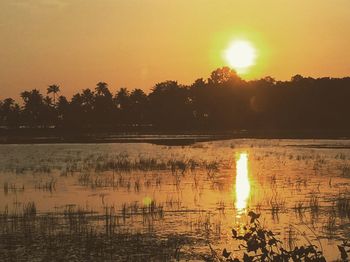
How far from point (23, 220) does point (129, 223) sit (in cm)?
332

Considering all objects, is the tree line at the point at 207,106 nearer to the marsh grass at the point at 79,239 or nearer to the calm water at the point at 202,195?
the calm water at the point at 202,195

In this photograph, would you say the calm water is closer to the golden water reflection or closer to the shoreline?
the golden water reflection

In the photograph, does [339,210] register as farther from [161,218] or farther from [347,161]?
[347,161]

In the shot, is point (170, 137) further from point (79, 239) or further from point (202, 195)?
point (79, 239)

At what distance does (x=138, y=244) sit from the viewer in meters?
14.8

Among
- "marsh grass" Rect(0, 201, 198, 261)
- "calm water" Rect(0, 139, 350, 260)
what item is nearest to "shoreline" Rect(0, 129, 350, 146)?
"calm water" Rect(0, 139, 350, 260)

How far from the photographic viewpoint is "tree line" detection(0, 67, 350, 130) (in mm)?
117250

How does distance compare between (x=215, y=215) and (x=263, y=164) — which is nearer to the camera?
(x=215, y=215)

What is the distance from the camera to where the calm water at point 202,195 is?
16.8 meters

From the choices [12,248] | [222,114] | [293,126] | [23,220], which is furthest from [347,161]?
[222,114]

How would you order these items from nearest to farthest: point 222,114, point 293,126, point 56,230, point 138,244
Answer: point 138,244, point 56,230, point 293,126, point 222,114

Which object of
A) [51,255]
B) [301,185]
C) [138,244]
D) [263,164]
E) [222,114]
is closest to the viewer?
[51,255]

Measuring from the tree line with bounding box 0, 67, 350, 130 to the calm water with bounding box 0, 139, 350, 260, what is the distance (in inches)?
3010

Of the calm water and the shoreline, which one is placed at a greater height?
the shoreline
